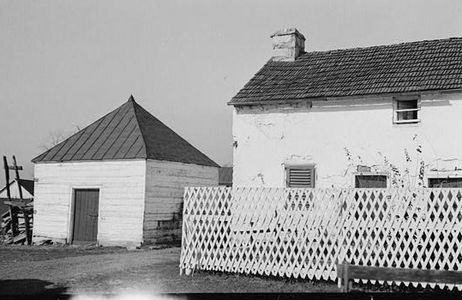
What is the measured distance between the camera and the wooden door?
19.7 metres

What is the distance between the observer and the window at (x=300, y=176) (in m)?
15.4

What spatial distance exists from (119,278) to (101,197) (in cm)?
897

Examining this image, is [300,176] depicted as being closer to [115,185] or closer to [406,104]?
[406,104]

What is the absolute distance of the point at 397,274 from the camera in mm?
6680

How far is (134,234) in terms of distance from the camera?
61.4 ft

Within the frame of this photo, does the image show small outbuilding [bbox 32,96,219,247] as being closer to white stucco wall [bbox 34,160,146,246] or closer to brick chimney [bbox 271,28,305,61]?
white stucco wall [bbox 34,160,146,246]

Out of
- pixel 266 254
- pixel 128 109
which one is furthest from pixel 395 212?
pixel 128 109

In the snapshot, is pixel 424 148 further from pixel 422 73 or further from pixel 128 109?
pixel 128 109

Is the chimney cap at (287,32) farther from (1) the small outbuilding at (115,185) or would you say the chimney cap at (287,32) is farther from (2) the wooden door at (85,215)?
(2) the wooden door at (85,215)

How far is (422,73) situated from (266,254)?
26.9 ft

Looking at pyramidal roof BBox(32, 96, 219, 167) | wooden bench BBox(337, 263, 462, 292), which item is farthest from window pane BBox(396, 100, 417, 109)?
pyramidal roof BBox(32, 96, 219, 167)

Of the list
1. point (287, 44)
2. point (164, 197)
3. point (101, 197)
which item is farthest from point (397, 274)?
point (101, 197)

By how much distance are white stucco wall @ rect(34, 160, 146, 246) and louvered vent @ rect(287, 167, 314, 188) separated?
6144mm

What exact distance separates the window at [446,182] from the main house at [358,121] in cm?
3
